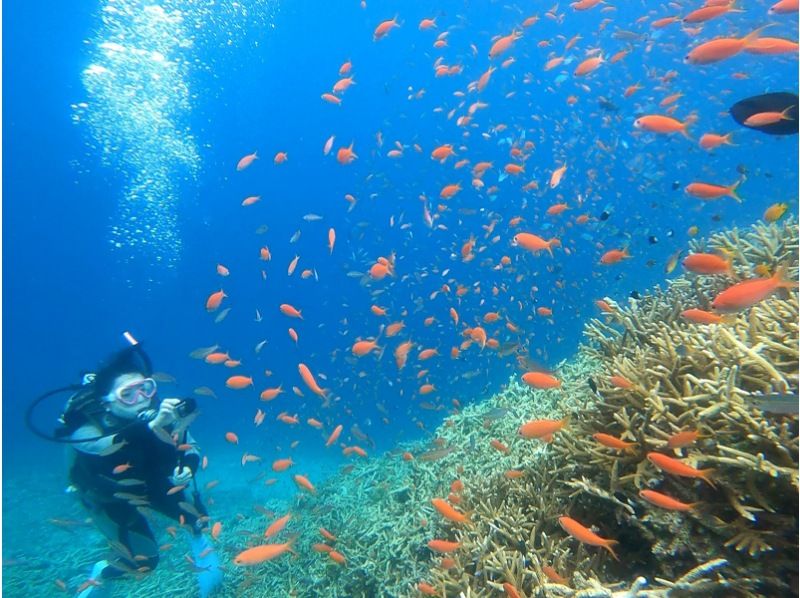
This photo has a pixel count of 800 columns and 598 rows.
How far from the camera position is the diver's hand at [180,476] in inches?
252

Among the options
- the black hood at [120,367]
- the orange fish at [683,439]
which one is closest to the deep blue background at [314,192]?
the black hood at [120,367]

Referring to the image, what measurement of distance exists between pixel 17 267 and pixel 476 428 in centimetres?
7173

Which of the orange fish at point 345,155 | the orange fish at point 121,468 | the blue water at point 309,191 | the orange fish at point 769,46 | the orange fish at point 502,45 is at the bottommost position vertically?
the orange fish at point 121,468

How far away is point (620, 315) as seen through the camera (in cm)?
491

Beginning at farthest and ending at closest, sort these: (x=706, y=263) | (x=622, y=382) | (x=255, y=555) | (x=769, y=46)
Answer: (x=769, y=46) < (x=255, y=555) < (x=706, y=263) < (x=622, y=382)

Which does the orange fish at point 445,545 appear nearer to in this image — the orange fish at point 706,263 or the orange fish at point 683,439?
the orange fish at point 683,439

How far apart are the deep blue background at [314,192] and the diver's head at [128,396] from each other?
18.9 m

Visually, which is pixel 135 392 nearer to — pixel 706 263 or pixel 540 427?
pixel 540 427

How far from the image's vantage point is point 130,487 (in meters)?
6.27

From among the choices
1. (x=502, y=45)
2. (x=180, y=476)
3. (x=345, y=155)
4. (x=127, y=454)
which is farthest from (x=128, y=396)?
(x=502, y=45)

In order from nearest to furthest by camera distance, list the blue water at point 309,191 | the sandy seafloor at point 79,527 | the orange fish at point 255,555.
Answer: the orange fish at point 255,555 < the sandy seafloor at point 79,527 < the blue water at point 309,191

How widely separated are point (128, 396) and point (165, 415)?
527 mm

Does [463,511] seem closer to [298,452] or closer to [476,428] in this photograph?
[476,428]

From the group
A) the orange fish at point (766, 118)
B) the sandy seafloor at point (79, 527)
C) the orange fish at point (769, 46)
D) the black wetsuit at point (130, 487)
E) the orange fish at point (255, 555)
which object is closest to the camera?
the orange fish at point (766, 118)
